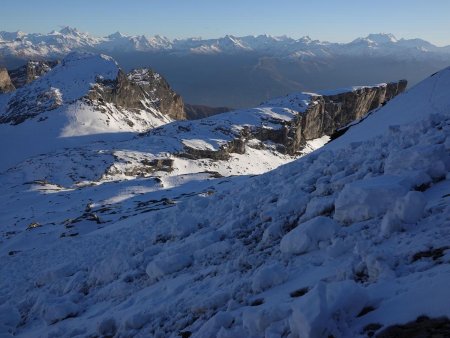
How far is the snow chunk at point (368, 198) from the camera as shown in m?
8.55

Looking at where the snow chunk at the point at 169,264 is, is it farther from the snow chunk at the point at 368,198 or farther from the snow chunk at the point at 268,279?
the snow chunk at the point at 368,198

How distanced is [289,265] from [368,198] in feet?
6.61

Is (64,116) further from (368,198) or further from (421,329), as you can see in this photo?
(421,329)

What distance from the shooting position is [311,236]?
876 centimetres

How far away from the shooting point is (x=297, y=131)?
427 feet

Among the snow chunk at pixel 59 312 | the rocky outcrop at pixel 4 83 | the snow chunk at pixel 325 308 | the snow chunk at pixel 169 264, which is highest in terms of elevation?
the snow chunk at pixel 325 308

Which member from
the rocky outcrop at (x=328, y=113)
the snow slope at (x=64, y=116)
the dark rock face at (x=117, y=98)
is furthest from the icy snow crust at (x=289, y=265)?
the dark rock face at (x=117, y=98)

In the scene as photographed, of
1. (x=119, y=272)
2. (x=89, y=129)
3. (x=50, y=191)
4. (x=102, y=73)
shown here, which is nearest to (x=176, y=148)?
(x=89, y=129)

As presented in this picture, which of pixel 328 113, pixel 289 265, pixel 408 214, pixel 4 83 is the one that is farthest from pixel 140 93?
pixel 408 214

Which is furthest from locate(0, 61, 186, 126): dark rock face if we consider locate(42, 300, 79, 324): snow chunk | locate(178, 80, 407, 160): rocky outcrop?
locate(42, 300, 79, 324): snow chunk

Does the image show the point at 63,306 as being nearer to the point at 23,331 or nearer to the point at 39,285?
the point at 23,331

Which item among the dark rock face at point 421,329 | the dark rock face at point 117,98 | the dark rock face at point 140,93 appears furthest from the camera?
the dark rock face at point 140,93

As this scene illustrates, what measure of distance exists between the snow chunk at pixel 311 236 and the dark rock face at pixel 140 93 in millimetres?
126614

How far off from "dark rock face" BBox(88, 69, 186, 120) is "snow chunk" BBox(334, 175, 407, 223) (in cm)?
12674
